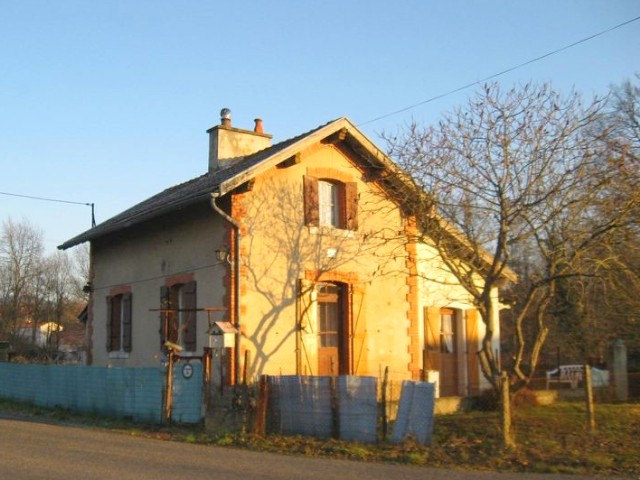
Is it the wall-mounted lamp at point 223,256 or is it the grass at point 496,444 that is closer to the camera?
the grass at point 496,444

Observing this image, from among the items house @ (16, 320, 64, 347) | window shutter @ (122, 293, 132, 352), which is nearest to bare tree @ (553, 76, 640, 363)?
window shutter @ (122, 293, 132, 352)

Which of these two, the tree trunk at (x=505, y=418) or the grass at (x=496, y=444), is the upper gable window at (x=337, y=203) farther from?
the tree trunk at (x=505, y=418)

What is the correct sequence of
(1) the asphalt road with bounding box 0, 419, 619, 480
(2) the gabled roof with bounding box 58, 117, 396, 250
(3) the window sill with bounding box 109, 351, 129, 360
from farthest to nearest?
(3) the window sill with bounding box 109, 351, 129, 360 → (2) the gabled roof with bounding box 58, 117, 396, 250 → (1) the asphalt road with bounding box 0, 419, 619, 480

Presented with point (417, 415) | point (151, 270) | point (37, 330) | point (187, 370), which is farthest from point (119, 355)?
point (37, 330)

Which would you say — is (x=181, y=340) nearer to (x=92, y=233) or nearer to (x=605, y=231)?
(x=92, y=233)

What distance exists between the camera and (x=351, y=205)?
17.5m

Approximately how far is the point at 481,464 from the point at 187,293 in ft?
27.3

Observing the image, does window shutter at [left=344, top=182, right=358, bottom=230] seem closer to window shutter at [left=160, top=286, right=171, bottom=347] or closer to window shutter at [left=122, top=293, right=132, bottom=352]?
window shutter at [left=160, top=286, right=171, bottom=347]

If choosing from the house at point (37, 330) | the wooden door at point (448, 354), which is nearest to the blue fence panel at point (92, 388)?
the wooden door at point (448, 354)

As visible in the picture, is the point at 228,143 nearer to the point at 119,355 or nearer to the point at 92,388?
the point at 119,355

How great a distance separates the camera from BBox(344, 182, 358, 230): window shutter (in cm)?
1739

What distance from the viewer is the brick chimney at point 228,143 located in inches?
778

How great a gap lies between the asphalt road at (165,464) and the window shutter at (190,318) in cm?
387

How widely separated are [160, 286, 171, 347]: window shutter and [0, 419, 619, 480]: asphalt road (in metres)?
4.73
